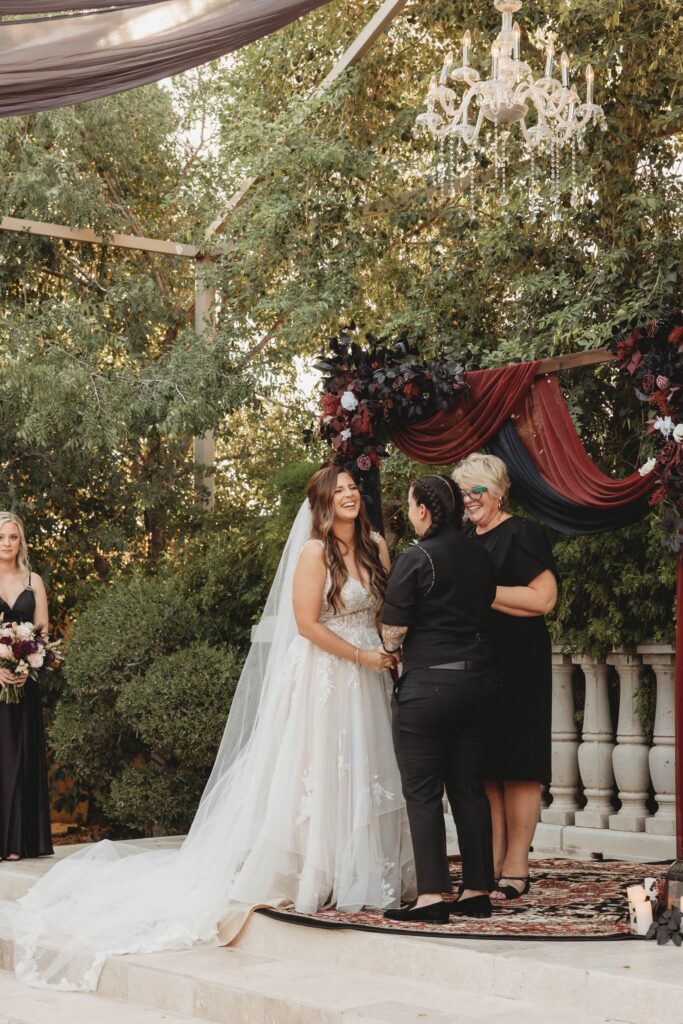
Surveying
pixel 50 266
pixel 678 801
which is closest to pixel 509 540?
pixel 678 801

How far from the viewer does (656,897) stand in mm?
4660

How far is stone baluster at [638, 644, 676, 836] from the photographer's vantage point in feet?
21.3

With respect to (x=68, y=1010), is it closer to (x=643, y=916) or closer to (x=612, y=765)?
(x=643, y=916)

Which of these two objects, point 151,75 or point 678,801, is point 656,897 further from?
point 151,75

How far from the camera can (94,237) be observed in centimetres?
1098

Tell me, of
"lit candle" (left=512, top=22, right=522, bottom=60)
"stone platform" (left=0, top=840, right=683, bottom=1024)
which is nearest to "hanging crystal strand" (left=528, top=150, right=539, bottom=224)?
"lit candle" (left=512, top=22, right=522, bottom=60)

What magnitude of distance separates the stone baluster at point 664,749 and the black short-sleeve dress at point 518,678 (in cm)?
145

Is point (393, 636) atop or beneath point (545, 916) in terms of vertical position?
atop

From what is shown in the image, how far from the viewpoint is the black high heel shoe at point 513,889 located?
5273 millimetres

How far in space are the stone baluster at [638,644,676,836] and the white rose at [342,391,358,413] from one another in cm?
198

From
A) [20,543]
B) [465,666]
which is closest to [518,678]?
[465,666]

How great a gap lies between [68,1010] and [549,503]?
2886mm

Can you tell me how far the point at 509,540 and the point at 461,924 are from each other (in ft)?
4.89

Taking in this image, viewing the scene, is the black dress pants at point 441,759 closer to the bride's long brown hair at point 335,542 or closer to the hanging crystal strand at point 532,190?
the bride's long brown hair at point 335,542
